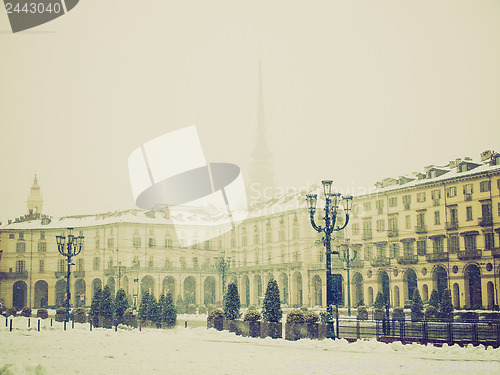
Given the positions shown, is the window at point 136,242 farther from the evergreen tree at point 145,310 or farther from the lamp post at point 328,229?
the lamp post at point 328,229

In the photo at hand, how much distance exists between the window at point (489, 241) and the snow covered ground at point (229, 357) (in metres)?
32.7

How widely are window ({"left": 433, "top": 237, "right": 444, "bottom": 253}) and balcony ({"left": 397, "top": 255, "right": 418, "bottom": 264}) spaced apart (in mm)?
2029

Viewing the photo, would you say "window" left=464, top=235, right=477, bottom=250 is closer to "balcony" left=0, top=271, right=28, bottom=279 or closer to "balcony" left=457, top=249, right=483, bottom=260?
"balcony" left=457, top=249, right=483, bottom=260

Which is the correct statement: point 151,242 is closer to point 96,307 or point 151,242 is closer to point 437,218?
point 437,218

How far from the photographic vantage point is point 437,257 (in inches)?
2384

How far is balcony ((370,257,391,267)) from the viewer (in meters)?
66.0

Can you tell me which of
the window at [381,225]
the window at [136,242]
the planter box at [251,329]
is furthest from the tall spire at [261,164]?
the planter box at [251,329]

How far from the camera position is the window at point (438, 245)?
201ft

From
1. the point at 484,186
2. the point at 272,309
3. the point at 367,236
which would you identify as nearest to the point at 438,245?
the point at 484,186

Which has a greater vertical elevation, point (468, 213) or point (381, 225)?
point (468, 213)

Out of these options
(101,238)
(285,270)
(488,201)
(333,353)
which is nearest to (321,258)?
(285,270)

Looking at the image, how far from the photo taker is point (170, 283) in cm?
8825

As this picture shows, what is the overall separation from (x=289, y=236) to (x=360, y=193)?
1102 centimetres

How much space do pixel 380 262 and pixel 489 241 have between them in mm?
12640
